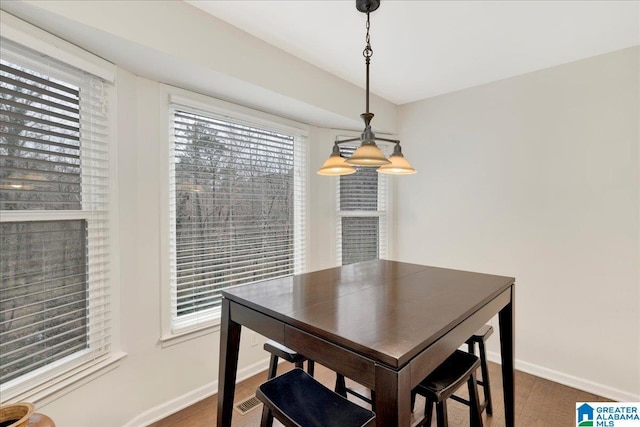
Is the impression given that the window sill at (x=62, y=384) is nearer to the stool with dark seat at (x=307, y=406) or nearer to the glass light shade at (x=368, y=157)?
the stool with dark seat at (x=307, y=406)

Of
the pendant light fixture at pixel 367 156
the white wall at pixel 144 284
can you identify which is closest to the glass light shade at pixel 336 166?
the pendant light fixture at pixel 367 156

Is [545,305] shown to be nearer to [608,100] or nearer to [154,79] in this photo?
[608,100]

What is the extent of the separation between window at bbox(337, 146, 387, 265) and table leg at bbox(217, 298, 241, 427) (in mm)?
1880

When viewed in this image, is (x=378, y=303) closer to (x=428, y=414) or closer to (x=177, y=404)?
(x=428, y=414)

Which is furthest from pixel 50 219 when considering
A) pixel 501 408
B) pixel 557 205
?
pixel 557 205

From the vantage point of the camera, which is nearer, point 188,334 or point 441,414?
point 441,414

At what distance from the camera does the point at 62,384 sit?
5.07ft

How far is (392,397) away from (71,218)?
5.70 ft

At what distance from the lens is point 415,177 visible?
3.34m

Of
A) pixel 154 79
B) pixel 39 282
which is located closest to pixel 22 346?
pixel 39 282

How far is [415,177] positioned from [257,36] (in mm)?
2067

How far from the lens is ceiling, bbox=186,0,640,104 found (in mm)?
1768

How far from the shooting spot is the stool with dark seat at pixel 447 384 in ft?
4.44

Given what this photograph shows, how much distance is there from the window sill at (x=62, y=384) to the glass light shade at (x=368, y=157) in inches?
68.9
